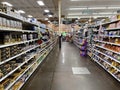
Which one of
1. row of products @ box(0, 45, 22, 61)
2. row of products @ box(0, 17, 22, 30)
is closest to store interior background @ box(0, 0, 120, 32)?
row of products @ box(0, 17, 22, 30)

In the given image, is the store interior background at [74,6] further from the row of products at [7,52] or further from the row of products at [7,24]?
the row of products at [7,52]

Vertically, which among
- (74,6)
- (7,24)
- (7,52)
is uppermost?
(74,6)

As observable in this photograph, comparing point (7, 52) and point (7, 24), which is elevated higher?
point (7, 24)

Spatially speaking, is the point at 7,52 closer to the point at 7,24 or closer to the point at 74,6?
the point at 7,24

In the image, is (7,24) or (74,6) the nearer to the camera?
(7,24)

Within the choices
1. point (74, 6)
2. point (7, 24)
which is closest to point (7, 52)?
point (7, 24)

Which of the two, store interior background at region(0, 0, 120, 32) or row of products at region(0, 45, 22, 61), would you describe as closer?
row of products at region(0, 45, 22, 61)

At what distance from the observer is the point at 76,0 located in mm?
10719

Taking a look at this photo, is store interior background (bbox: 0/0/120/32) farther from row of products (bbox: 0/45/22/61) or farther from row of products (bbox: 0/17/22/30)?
row of products (bbox: 0/45/22/61)

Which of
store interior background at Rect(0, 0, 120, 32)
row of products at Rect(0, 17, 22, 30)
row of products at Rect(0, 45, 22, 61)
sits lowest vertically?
row of products at Rect(0, 45, 22, 61)

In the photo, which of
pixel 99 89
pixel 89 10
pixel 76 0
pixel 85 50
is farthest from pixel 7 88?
pixel 89 10

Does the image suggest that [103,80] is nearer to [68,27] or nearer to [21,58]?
[21,58]

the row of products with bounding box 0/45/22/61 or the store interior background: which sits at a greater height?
the store interior background

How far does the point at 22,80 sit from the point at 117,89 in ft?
9.43
